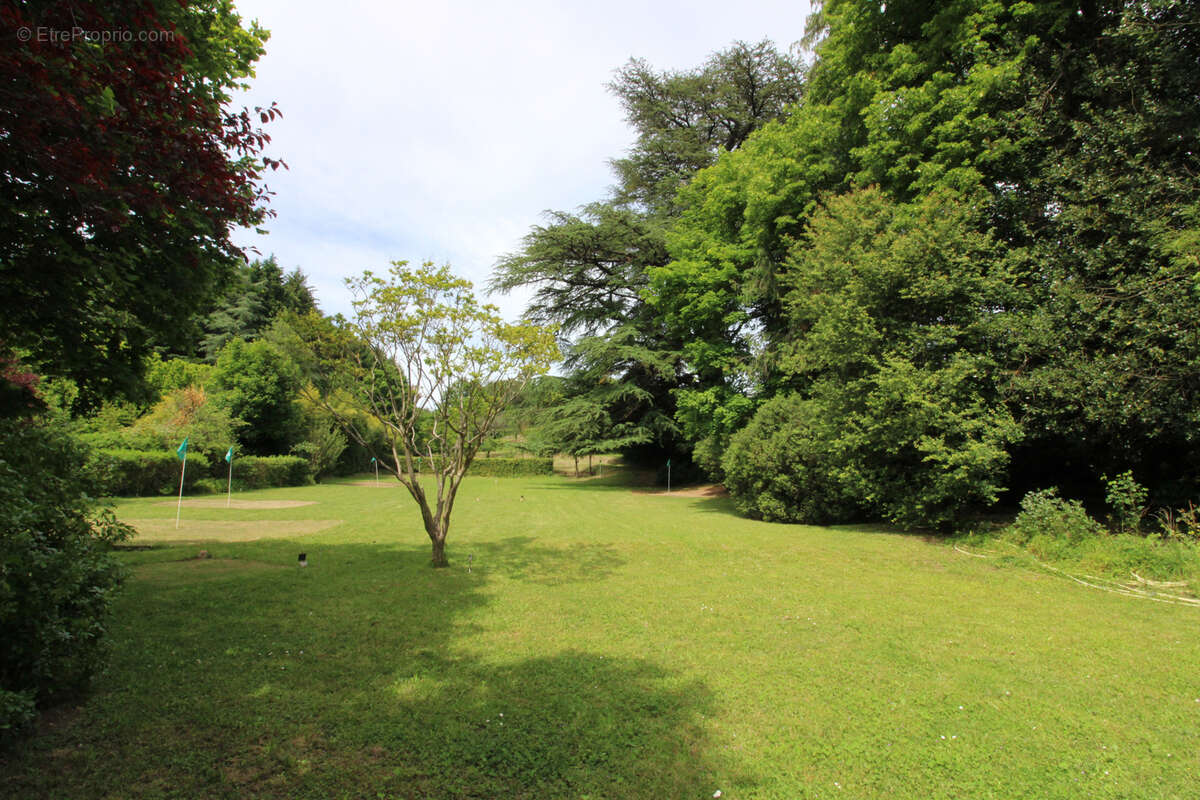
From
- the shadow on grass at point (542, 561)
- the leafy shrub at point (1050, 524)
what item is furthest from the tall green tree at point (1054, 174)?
the shadow on grass at point (542, 561)

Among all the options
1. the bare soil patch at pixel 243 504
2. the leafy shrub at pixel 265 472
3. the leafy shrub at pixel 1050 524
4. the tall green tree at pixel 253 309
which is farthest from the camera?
the tall green tree at pixel 253 309

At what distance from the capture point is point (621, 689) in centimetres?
439

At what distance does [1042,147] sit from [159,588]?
1868 centimetres

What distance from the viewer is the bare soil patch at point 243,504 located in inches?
711

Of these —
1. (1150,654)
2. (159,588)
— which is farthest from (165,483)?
(1150,654)

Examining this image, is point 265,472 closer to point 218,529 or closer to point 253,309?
point 218,529

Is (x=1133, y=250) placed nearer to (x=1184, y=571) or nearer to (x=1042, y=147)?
(x=1042, y=147)

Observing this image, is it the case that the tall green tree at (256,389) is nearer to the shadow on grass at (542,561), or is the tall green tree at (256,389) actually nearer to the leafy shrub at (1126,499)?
the shadow on grass at (542,561)

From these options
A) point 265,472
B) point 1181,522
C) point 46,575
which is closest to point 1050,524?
point 1181,522

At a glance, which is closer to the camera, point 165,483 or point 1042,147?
point 1042,147

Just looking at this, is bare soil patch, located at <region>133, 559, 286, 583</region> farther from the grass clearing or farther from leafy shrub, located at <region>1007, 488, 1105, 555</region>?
leafy shrub, located at <region>1007, 488, 1105, 555</region>

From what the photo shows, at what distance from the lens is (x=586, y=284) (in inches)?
1179

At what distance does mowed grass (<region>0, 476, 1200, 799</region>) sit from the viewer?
3.18m

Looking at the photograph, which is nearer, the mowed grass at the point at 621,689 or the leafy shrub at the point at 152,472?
the mowed grass at the point at 621,689
